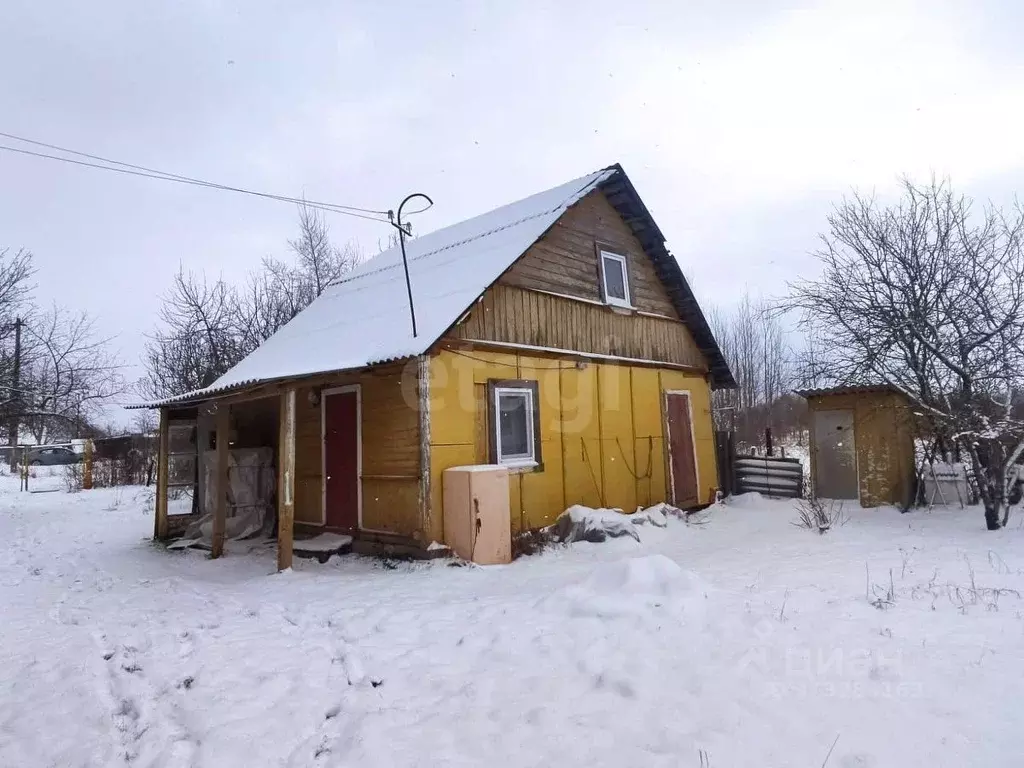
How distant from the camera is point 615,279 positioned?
40.5 feet

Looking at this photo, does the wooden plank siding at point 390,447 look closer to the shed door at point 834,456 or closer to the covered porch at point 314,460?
the covered porch at point 314,460

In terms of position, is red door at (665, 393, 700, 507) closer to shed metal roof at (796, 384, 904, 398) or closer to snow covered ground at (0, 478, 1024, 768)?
shed metal roof at (796, 384, 904, 398)

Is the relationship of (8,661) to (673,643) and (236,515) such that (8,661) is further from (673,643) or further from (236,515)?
(236,515)

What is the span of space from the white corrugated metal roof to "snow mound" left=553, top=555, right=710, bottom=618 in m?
3.76

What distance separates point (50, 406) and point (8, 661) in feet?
54.9

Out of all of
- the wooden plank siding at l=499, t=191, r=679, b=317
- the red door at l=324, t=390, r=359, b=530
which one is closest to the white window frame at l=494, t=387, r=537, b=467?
the wooden plank siding at l=499, t=191, r=679, b=317

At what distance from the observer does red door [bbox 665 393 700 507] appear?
12734mm

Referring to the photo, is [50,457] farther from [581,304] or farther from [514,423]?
[581,304]

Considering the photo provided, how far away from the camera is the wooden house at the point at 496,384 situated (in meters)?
8.82

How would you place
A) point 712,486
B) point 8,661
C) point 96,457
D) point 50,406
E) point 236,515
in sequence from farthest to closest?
point 96,457 → point 50,406 → point 712,486 → point 236,515 → point 8,661

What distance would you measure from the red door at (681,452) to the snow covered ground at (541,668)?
16.4ft

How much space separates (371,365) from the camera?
27.1ft

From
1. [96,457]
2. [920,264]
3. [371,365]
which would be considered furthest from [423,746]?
[96,457]

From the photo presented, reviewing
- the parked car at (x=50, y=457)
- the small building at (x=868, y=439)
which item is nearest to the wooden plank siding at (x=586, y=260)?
the small building at (x=868, y=439)
